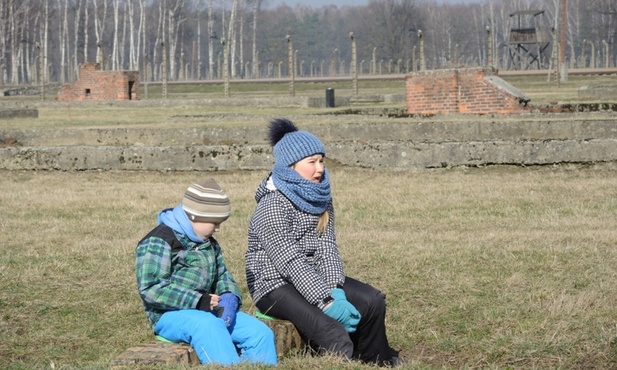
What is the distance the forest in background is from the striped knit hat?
180ft

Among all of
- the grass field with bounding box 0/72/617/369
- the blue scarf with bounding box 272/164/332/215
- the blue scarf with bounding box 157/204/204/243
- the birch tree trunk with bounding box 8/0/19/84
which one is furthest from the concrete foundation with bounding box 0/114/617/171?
the birch tree trunk with bounding box 8/0/19/84

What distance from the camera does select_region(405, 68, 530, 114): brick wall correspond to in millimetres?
20141

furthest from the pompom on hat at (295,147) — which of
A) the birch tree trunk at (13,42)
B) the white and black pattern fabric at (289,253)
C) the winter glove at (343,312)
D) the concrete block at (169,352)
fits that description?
the birch tree trunk at (13,42)

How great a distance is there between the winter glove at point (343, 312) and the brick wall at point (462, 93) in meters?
15.1

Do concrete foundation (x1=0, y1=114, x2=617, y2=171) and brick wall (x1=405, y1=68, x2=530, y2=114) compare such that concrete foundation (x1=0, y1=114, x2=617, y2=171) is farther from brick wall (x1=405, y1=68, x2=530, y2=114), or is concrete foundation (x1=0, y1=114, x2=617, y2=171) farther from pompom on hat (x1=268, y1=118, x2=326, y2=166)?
pompom on hat (x1=268, y1=118, x2=326, y2=166)

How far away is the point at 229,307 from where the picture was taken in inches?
209

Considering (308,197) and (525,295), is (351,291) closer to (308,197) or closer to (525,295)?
(308,197)

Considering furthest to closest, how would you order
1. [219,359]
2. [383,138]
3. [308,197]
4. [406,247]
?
[383,138] → [406,247] → [308,197] → [219,359]

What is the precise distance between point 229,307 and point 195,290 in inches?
7.5

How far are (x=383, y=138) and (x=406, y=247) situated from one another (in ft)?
25.7

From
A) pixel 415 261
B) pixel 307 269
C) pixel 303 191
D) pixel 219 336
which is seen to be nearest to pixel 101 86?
pixel 415 261

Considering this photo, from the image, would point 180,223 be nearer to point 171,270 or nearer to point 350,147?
point 171,270

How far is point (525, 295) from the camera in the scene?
686cm

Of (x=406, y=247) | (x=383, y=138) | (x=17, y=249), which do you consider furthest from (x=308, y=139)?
(x=383, y=138)
